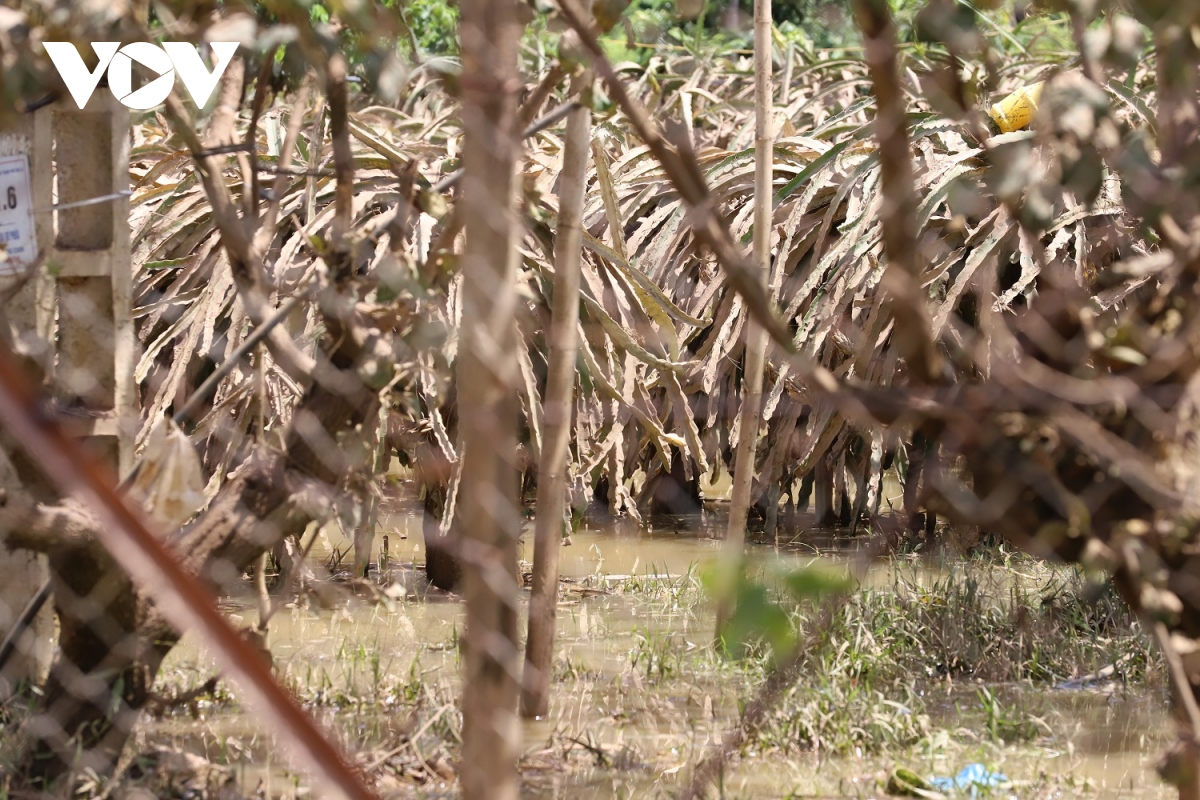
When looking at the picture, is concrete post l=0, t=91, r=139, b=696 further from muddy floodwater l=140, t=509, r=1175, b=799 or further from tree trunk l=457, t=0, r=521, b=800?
tree trunk l=457, t=0, r=521, b=800

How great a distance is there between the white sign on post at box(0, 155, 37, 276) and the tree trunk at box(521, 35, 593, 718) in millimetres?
1189

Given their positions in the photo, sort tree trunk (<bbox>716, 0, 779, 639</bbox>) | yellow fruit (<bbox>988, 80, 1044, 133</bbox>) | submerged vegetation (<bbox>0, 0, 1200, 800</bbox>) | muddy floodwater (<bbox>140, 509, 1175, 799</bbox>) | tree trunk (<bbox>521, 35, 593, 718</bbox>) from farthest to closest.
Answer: yellow fruit (<bbox>988, 80, 1044, 133</bbox>) → tree trunk (<bbox>716, 0, 779, 639</bbox>) → tree trunk (<bbox>521, 35, 593, 718</bbox>) → muddy floodwater (<bbox>140, 509, 1175, 799</bbox>) → submerged vegetation (<bbox>0, 0, 1200, 800</bbox>)

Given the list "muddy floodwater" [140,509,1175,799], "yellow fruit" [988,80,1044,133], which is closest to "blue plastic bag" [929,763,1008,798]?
"muddy floodwater" [140,509,1175,799]

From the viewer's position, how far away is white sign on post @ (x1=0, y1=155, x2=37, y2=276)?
2.88 m

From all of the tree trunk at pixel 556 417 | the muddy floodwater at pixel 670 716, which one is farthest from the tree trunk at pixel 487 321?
the tree trunk at pixel 556 417

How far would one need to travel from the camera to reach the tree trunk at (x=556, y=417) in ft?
10.5

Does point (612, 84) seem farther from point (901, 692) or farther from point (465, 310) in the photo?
point (901, 692)

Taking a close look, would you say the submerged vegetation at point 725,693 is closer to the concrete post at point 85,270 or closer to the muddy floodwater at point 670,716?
the muddy floodwater at point 670,716

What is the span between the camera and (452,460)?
429 cm

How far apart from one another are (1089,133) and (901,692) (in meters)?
2.07

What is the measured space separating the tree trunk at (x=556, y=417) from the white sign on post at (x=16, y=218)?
1189mm

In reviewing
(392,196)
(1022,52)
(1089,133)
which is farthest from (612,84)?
(1022,52)

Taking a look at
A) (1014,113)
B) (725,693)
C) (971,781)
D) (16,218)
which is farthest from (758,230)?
(1014,113)

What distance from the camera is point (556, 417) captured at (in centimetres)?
327
